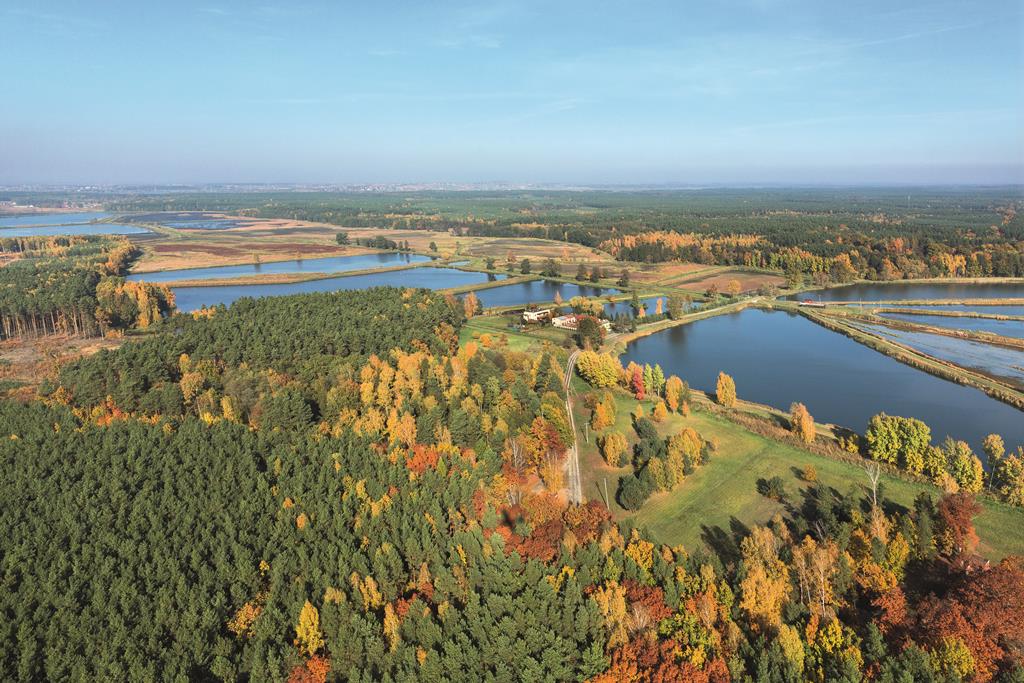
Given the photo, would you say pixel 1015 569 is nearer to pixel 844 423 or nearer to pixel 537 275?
pixel 844 423

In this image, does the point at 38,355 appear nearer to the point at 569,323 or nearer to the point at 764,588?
the point at 569,323

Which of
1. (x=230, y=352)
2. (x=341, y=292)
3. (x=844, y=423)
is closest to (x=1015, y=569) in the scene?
(x=844, y=423)

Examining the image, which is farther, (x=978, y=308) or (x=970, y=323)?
(x=978, y=308)

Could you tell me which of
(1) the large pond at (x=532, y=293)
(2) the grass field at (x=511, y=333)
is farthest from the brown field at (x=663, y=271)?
(2) the grass field at (x=511, y=333)

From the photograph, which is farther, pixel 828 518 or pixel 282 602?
pixel 828 518

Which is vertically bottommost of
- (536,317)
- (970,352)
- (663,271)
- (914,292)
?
(970,352)

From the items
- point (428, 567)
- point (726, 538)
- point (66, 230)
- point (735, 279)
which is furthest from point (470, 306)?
point (66, 230)
